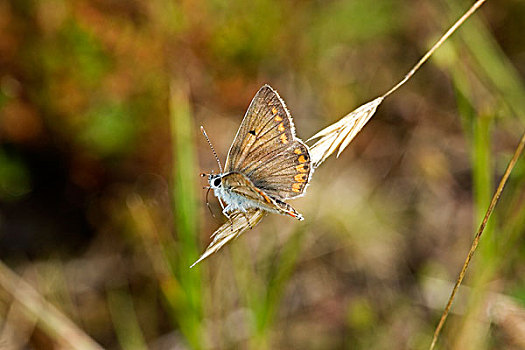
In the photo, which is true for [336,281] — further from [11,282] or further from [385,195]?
[11,282]

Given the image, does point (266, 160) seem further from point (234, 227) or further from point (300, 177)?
point (234, 227)

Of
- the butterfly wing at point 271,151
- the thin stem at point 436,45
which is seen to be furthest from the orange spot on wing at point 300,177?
the thin stem at point 436,45

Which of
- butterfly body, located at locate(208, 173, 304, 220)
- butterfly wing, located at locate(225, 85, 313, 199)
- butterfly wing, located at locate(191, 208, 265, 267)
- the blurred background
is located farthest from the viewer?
the blurred background

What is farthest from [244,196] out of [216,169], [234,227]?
[216,169]

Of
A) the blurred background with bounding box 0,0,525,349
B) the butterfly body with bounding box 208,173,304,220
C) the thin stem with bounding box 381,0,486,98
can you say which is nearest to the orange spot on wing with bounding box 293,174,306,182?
the butterfly body with bounding box 208,173,304,220

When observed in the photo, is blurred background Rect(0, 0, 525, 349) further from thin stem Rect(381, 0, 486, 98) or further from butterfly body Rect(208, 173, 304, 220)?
thin stem Rect(381, 0, 486, 98)

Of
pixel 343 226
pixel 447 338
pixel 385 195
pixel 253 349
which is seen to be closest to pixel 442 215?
pixel 385 195

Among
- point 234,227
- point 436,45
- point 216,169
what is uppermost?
point 216,169
